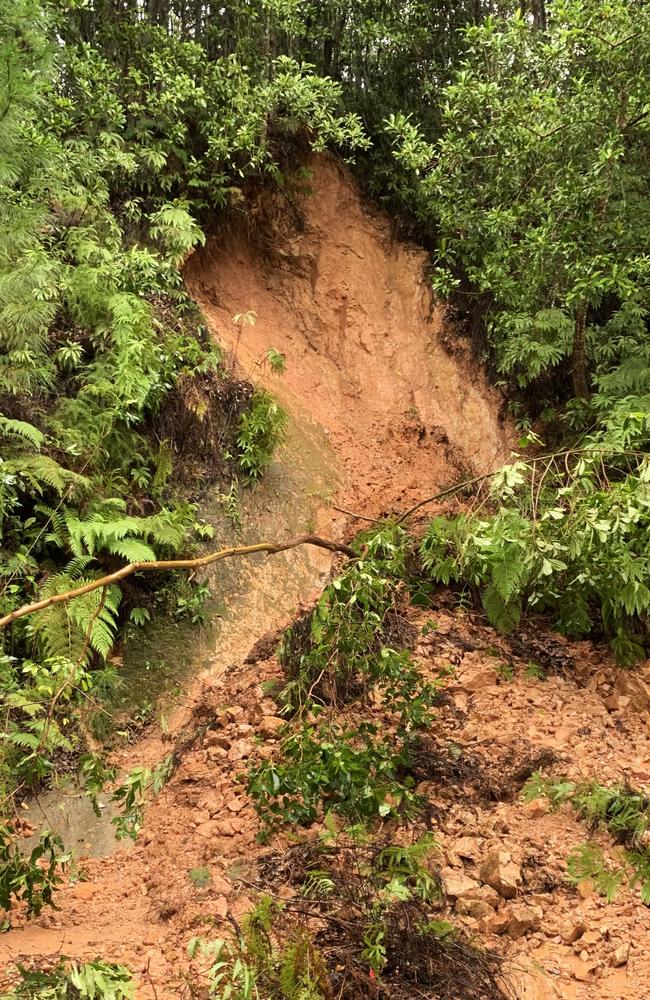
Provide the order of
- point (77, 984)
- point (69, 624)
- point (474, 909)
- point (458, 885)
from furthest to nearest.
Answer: point (69, 624) < point (458, 885) < point (474, 909) < point (77, 984)

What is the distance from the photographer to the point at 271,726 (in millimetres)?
5680

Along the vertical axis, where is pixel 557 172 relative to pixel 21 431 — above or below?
above

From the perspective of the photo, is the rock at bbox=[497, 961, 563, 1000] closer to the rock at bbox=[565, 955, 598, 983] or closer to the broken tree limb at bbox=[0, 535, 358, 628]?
the rock at bbox=[565, 955, 598, 983]

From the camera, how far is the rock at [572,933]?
4.06m

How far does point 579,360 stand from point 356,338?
3.23 metres

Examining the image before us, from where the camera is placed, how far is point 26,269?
6.14 metres

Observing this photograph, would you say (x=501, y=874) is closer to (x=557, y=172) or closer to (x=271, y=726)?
(x=271, y=726)

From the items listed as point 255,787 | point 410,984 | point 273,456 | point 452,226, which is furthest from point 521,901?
point 452,226

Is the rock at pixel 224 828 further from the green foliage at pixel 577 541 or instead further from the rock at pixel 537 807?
the green foliage at pixel 577 541

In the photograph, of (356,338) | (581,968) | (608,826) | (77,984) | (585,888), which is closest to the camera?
(77,984)

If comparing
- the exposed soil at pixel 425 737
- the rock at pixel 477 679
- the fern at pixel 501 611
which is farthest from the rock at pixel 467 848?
the fern at pixel 501 611

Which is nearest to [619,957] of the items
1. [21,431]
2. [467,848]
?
[467,848]

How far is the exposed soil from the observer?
409cm

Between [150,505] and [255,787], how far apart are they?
3080 millimetres
